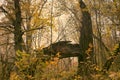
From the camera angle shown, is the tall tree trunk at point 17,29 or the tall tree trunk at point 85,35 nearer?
the tall tree trunk at point 17,29

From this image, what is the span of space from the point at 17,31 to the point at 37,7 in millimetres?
5021

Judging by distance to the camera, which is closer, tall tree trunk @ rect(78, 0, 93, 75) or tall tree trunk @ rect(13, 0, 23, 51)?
tall tree trunk @ rect(13, 0, 23, 51)

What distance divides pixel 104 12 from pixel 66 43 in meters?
2.88

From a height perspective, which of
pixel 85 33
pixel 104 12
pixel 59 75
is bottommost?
pixel 59 75

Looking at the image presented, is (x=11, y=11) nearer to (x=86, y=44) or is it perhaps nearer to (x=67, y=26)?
(x=86, y=44)

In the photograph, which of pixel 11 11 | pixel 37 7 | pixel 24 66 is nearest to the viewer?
pixel 24 66

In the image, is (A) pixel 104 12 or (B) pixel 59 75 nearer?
(B) pixel 59 75

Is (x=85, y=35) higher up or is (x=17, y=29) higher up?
(x=17, y=29)

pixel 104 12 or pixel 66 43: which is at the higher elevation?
pixel 104 12

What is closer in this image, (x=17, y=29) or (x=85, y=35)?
(x=17, y=29)

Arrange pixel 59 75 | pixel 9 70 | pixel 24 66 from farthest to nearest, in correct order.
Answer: pixel 9 70 < pixel 59 75 < pixel 24 66

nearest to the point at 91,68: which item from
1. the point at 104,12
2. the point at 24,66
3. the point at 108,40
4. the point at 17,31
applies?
the point at 24,66

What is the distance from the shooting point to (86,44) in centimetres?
1562

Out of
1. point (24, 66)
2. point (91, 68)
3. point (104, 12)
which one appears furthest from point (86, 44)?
point (24, 66)
